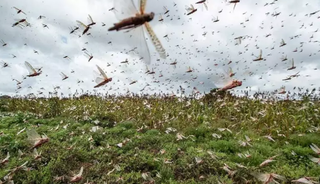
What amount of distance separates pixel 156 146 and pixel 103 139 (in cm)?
147

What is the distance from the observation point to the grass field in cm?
467

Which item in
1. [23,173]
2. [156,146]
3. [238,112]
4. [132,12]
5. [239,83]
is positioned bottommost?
[238,112]

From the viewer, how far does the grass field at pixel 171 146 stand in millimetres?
4668

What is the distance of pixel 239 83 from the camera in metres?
2.63

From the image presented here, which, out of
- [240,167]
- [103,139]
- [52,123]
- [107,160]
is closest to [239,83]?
[240,167]

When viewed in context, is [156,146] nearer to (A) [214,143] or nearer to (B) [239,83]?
(A) [214,143]

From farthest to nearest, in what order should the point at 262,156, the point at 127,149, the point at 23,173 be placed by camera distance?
the point at 127,149 → the point at 262,156 → the point at 23,173

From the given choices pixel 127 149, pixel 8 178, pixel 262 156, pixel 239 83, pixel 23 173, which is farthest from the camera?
pixel 127 149

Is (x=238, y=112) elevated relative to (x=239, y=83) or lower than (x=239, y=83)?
lower

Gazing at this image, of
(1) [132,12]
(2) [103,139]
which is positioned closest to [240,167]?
(2) [103,139]

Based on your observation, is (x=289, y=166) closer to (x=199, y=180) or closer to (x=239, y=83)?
(x=199, y=180)

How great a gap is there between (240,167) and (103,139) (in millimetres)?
3482

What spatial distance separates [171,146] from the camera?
19.9 ft

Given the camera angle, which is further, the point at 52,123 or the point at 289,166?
the point at 52,123
